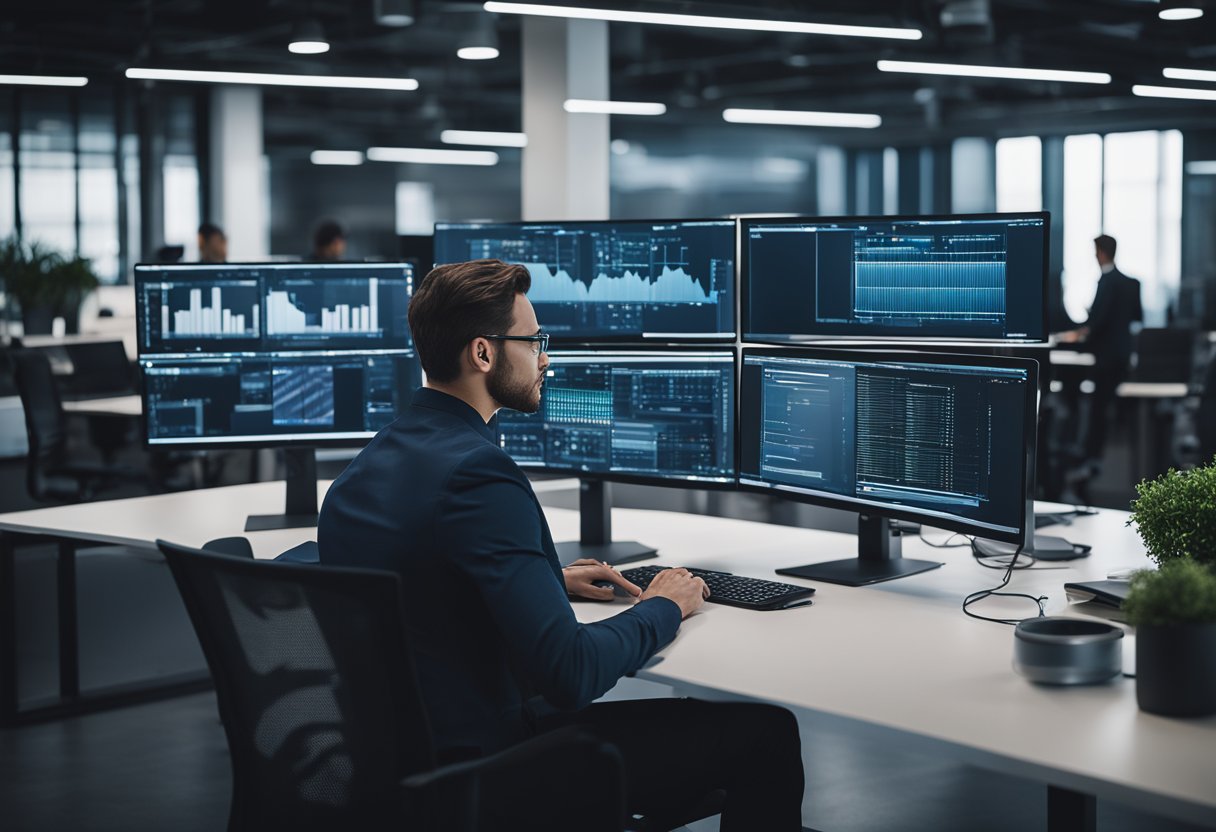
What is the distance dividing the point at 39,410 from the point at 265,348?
2.76 m

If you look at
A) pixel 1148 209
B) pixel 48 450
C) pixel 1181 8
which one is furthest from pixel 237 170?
pixel 1148 209

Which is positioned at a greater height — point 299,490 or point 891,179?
point 891,179

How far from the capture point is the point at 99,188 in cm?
1326

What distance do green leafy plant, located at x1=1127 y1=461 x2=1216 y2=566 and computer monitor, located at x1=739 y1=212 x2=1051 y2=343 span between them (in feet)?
1.49

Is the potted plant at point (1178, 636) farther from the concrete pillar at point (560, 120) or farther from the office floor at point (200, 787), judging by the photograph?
the concrete pillar at point (560, 120)

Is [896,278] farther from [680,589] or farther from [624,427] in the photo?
[680,589]

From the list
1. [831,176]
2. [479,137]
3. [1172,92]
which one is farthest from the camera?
[831,176]

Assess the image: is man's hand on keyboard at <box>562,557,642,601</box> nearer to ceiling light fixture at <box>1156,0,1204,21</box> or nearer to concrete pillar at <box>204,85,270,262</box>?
ceiling light fixture at <box>1156,0,1204,21</box>

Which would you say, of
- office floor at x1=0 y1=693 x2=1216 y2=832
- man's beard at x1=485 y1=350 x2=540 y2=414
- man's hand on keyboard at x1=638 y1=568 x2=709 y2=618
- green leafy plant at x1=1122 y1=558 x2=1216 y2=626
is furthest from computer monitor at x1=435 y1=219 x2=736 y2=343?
green leafy plant at x1=1122 y1=558 x2=1216 y2=626

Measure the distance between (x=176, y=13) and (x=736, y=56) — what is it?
4982 mm

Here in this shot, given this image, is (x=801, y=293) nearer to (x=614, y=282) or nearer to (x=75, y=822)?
(x=614, y=282)

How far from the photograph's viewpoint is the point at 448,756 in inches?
71.4

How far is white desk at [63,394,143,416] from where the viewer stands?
616 cm

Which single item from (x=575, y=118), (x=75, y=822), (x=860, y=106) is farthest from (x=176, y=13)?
(x=75, y=822)
